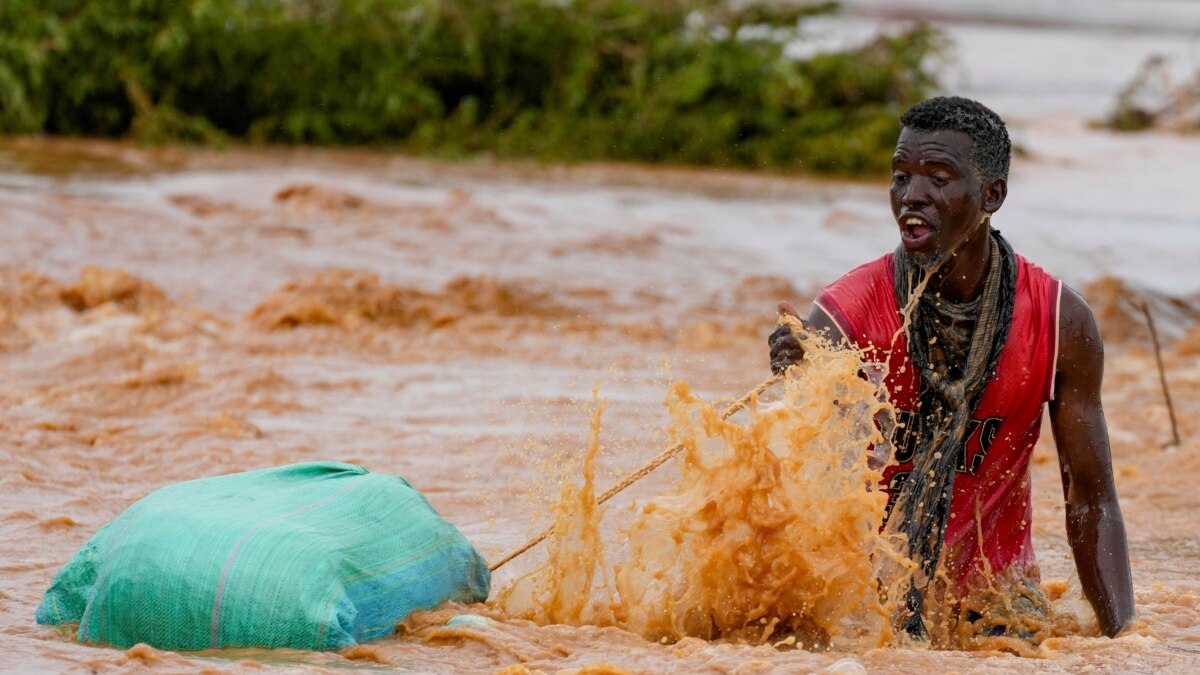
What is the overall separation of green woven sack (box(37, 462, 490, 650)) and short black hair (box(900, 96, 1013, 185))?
1.53 metres

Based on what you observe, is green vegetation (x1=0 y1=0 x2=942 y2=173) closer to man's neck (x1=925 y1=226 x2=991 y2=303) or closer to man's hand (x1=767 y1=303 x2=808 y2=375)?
man's neck (x1=925 y1=226 x2=991 y2=303)

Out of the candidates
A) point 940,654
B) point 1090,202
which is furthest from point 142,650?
point 1090,202

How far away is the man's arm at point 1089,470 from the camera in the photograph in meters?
3.73

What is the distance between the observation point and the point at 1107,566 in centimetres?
382

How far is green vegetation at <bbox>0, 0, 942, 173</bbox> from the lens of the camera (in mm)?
15406

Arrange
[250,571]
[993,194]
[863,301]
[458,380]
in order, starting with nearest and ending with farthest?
[250,571] → [993,194] → [863,301] → [458,380]

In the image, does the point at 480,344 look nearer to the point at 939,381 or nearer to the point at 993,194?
the point at 939,381

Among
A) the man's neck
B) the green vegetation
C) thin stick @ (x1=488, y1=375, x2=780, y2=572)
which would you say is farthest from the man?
the green vegetation

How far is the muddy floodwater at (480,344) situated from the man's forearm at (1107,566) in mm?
59

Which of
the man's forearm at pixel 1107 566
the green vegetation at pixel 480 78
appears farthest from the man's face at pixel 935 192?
the green vegetation at pixel 480 78

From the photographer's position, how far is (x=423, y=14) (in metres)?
15.8

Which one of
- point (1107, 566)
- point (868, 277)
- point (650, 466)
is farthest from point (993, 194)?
point (650, 466)

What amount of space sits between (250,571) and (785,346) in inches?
51.2

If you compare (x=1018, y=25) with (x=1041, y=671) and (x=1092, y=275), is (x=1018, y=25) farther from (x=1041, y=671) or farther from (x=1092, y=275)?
(x=1041, y=671)
